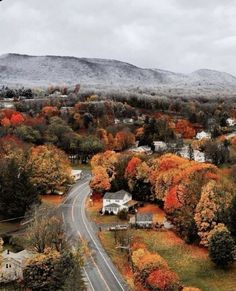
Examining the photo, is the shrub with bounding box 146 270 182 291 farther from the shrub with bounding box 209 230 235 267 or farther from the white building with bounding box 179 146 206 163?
the white building with bounding box 179 146 206 163

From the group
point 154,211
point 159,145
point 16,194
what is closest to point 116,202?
point 154,211

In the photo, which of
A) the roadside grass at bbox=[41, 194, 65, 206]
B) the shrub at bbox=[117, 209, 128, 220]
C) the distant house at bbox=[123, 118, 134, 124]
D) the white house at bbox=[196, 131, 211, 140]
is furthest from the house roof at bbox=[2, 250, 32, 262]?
the distant house at bbox=[123, 118, 134, 124]

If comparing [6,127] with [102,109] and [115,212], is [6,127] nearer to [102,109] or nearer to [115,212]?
[102,109]

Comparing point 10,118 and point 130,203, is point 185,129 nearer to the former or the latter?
point 10,118

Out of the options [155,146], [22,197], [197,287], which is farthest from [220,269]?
[155,146]

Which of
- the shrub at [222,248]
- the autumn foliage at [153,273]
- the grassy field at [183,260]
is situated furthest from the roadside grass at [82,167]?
the autumn foliage at [153,273]

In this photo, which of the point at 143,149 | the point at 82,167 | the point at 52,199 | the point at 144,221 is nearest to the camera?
the point at 144,221

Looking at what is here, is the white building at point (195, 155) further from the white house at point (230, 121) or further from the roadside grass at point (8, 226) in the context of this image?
the white house at point (230, 121)
